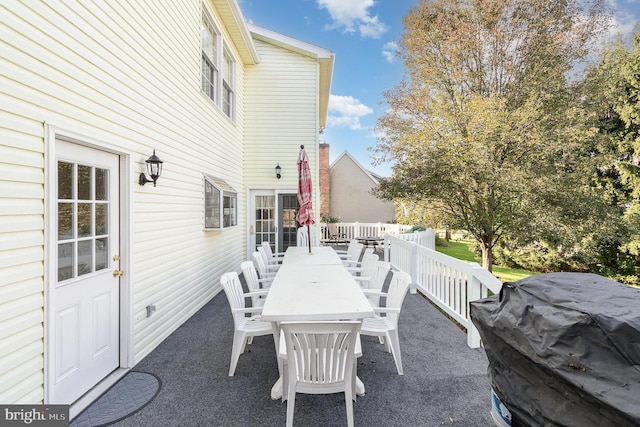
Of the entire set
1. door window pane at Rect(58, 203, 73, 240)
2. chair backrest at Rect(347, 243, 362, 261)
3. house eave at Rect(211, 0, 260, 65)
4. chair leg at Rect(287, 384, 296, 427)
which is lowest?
chair leg at Rect(287, 384, 296, 427)

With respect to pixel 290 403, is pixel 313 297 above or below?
above

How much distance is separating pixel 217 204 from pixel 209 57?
2763 mm

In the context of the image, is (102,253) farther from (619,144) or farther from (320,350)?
(619,144)

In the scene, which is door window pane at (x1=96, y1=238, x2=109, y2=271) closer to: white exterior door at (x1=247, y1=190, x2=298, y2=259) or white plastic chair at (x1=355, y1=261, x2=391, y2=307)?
white plastic chair at (x1=355, y1=261, x2=391, y2=307)

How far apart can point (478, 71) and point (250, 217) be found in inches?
277

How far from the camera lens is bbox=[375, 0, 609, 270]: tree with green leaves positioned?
619cm

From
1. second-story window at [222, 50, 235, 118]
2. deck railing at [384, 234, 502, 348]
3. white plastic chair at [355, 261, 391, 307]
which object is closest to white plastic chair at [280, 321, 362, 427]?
white plastic chair at [355, 261, 391, 307]

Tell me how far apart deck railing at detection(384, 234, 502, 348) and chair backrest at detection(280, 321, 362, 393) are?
5.71ft

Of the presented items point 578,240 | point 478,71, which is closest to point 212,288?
point 578,240

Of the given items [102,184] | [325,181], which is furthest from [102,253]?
[325,181]

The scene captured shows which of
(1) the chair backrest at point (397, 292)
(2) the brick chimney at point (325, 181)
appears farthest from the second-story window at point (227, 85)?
(2) the brick chimney at point (325, 181)

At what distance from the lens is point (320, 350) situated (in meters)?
2.01

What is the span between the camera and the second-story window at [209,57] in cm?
527

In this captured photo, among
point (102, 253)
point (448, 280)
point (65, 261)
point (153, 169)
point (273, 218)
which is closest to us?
point (65, 261)
